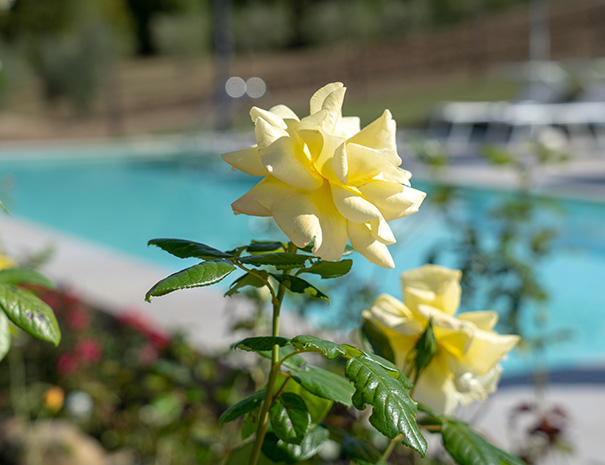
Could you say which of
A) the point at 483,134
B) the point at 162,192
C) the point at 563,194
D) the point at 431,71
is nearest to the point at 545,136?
the point at 563,194

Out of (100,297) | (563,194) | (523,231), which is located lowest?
(563,194)

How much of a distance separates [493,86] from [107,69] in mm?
10383

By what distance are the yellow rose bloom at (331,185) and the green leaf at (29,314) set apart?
21 centimetres

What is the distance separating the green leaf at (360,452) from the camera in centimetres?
74

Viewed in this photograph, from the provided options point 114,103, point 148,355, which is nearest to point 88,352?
point 148,355

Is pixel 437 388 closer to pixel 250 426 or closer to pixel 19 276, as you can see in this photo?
pixel 250 426

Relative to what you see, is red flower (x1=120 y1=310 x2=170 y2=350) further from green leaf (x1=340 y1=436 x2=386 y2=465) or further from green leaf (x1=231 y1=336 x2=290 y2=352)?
green leaf (x1=231 y1=336 x2=290 y2=352)

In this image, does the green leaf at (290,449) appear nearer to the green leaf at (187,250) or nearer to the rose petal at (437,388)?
the rose petal at (437,388)

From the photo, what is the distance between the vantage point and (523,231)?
2.15 m

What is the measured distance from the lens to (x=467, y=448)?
2.32 feet

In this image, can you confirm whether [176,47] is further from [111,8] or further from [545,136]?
[545,136]

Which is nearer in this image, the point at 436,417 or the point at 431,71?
the point at 436,417

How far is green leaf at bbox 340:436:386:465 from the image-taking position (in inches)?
29.1

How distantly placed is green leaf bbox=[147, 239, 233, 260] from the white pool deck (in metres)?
1.24
